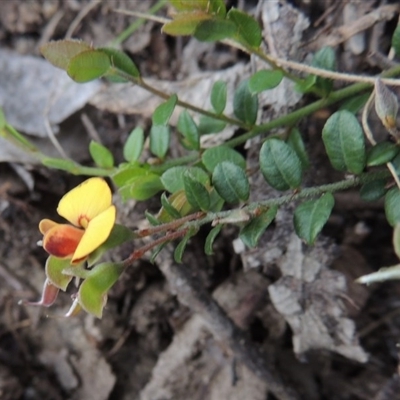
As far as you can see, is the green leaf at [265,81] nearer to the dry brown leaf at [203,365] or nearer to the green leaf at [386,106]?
the green leaf at [386,106]

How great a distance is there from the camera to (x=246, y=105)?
1421 mm

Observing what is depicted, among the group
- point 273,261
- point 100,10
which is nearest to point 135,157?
point 273,261

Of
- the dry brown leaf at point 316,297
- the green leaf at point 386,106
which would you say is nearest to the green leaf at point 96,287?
the green leaf at point 386,106

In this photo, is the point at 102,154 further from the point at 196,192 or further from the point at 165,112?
the point at 196,192

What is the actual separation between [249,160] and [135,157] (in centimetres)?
33

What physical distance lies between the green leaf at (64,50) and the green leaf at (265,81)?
1.17ft

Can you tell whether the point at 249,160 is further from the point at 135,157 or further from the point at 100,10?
the point at 100,10

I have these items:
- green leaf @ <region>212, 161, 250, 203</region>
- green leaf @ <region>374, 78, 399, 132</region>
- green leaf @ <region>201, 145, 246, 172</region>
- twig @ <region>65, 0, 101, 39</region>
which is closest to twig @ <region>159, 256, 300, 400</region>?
green leaf @ <region>201, 145, 246, 172</region>

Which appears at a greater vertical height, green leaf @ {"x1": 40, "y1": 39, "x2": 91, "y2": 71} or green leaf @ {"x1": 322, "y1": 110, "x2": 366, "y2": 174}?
green leaf @ {"x1": 40, "y1": 39, "x2": 91, "y2": 71}

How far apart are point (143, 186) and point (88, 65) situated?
31 centimetres

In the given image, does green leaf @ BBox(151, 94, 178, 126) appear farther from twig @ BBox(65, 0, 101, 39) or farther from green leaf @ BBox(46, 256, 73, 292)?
twig @ BBox(65, 0, 101, 39)

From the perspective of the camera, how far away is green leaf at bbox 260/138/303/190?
1.20 m

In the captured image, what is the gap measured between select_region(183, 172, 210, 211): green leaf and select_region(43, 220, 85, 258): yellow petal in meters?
0.24

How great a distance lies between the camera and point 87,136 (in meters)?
2.13
